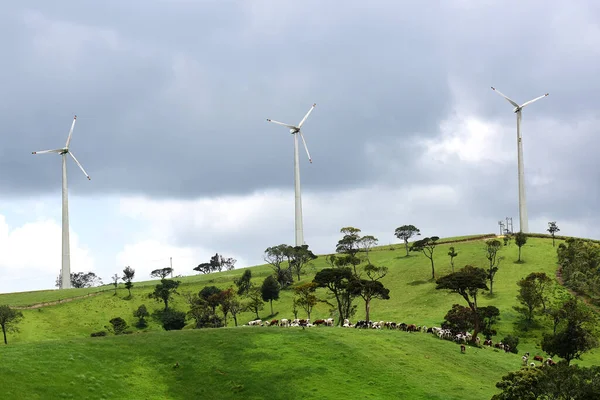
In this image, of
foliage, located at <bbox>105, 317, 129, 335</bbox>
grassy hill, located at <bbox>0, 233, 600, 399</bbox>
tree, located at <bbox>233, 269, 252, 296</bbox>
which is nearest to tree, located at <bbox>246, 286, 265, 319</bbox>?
tree, located at <bbox>233, 269, 252, 296</bbox>

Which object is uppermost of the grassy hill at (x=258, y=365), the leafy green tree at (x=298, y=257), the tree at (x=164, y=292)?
the leafy green tree at (x=298, y=257)

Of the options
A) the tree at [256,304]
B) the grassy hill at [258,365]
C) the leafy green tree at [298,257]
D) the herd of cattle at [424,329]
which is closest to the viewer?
the grassy hill at [258,365]

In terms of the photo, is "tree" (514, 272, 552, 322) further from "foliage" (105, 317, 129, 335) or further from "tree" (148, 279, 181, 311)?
"tree" (148, 279, 181, 311)

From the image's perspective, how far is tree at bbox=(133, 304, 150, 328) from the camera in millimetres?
137750

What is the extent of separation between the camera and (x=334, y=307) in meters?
125

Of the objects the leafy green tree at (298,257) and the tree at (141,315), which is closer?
the tree at (141,315)

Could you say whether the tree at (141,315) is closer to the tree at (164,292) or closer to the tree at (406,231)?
the tree at (164,292)

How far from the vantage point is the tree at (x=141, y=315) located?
138m

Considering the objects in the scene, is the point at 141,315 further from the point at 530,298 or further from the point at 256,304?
the point at 530,298

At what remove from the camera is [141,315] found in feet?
461

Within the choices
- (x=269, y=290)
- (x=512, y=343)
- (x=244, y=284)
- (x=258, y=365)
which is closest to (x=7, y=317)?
(x=269, y=290)

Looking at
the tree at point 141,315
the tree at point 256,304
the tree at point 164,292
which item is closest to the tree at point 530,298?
the tree at point 256,304

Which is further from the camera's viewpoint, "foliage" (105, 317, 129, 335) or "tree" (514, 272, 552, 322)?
"foliage" (105, 317, 129, 335)

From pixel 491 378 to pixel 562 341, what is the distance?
17.1 metres
